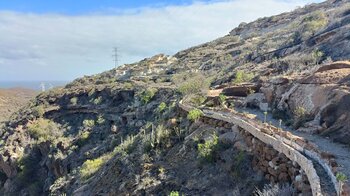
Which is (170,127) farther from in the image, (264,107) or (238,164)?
(238,164)

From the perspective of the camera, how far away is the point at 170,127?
19.0 m

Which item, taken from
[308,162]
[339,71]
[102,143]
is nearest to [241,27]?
[102,143]

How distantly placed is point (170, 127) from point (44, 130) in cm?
2292

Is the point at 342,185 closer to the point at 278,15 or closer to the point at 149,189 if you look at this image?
the point at 149,189

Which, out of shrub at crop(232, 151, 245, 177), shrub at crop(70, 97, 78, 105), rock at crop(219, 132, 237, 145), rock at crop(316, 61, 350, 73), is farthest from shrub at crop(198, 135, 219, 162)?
shrub at crop(70, 97, 78, 105)

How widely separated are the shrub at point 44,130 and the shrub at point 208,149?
24.1m

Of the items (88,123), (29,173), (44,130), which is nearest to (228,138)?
(88,123)

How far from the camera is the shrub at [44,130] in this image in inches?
1460

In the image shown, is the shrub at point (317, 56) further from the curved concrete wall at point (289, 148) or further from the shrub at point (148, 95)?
the shrub at point (148, 95)

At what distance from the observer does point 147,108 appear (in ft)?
109

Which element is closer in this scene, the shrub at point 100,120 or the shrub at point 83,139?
the shrub at point 83,139

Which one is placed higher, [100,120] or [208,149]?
[208,149]

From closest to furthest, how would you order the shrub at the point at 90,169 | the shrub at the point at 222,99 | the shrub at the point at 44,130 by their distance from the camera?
the shrub at the point at 222,99
the shrub at the point at 90,169
the shrub at the point at 44,130

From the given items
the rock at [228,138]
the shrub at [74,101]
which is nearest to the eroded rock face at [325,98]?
the rock at [228,138]
